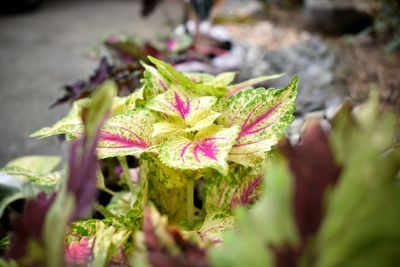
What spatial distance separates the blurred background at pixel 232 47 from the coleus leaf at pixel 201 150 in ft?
2.31

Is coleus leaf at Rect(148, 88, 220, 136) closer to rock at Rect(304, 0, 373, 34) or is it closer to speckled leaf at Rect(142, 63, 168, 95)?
speckled leaf at Rect(142, 63, 168, 95)

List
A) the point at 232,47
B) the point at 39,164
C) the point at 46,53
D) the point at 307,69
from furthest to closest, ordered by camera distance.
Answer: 1. the point at 46,53
2. the point at 307,69
3. the point at 232,47
4. the point at 39,164

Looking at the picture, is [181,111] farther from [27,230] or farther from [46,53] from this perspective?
[46,53]

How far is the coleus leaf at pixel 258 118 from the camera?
0.53 m

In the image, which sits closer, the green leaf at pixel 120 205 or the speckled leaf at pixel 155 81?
the speckled leaf at pixel 155 81

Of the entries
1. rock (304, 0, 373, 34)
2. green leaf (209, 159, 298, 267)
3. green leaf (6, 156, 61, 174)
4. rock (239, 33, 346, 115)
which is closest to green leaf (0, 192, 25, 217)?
green leaf (6, 156, 61, 174)

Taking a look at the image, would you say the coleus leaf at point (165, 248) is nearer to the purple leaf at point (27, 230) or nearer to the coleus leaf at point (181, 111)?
the purple leaf at point (27, 230)

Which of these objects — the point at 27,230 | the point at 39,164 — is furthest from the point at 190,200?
the point at 39,164

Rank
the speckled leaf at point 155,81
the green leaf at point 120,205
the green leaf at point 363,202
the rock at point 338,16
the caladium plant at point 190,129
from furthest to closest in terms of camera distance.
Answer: the rock at point 338,16 → the green leaf at point 120,205 → the speckled leaf at point 155,81 → the caladium plant at point 190,129 → the green leaf at point 363,202

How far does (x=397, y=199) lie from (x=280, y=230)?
0.08 m

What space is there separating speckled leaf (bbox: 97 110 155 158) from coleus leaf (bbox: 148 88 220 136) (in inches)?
0.9

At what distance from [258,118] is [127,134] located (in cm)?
17

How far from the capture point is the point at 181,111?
1.89 feet

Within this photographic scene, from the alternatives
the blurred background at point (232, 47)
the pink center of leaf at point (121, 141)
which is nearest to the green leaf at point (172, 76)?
the pink center of leaf at point (121, 141)
